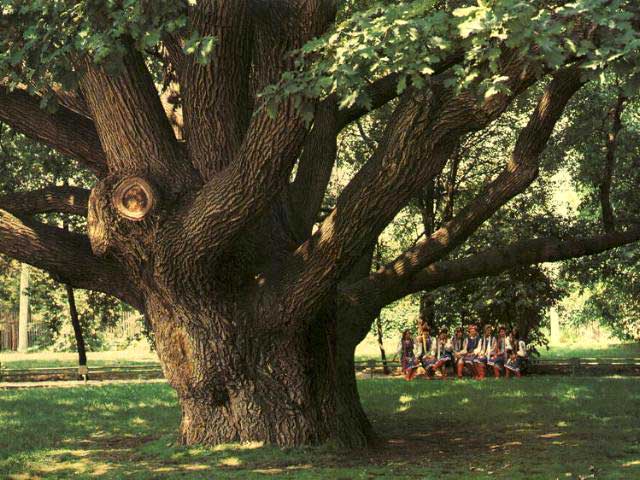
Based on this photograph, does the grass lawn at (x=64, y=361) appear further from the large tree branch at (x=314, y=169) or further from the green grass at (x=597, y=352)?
the large tree branch at (x=314, y=169)

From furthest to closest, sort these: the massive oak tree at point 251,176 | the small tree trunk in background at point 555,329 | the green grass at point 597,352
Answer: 1. the small tree trunk in background at point 555,329
2. the green grass at point 597,352
3. the massive oak tree at point 251,176

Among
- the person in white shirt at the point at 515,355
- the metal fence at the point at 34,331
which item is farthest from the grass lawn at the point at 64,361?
the person in white shirt at the point at 515,355

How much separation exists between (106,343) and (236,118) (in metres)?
54.7

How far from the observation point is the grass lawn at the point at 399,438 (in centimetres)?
1080

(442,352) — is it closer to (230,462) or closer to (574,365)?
(574,365)

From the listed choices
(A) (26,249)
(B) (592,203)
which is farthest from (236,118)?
(B) (592,203)

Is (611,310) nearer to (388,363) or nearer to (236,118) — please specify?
(388,363)

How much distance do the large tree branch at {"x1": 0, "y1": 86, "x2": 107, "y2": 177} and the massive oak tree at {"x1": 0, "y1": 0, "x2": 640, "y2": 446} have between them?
0.02 meters

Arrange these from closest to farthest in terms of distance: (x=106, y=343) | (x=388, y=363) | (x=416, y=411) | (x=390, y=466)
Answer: (x=390, y=466) < (x=416, y=411) < (x=388, y=363) < (x=106, y=343)

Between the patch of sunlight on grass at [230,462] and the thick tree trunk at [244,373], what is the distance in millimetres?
838

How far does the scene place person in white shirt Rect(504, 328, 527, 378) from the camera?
2545 centimetres

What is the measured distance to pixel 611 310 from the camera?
3916 cm

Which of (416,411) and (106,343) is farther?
(106,343)

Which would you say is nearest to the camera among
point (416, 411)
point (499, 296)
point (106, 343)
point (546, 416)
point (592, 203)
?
point (546, 416)
